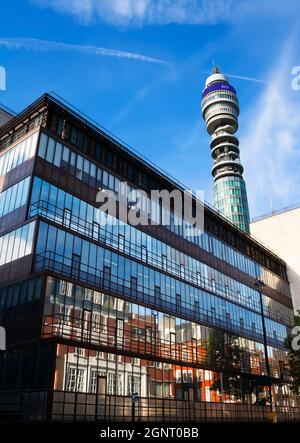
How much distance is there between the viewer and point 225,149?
151 m

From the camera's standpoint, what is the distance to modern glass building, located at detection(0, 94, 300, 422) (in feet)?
85.1

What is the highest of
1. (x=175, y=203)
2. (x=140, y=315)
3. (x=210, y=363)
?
(x=175, y=203)

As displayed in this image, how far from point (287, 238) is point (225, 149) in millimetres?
86599

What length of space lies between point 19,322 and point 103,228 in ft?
36.5

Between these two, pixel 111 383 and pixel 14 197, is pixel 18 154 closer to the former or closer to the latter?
pixel 14 197

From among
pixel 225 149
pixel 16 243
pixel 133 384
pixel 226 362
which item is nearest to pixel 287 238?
pixel 226 362

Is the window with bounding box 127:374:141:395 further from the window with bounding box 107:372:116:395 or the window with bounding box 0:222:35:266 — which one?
the window with bounding box 0:222:35:266

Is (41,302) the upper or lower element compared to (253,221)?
lower

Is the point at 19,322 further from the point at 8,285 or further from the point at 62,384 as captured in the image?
the point at 62,384

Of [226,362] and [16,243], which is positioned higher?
[16,243]

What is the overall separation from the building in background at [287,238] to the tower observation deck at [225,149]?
223 ft

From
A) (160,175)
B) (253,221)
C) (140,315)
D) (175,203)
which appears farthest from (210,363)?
(253,221)

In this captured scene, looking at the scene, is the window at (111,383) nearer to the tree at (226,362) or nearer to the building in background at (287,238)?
the tree at (226,362)

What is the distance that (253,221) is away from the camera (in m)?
76.8
